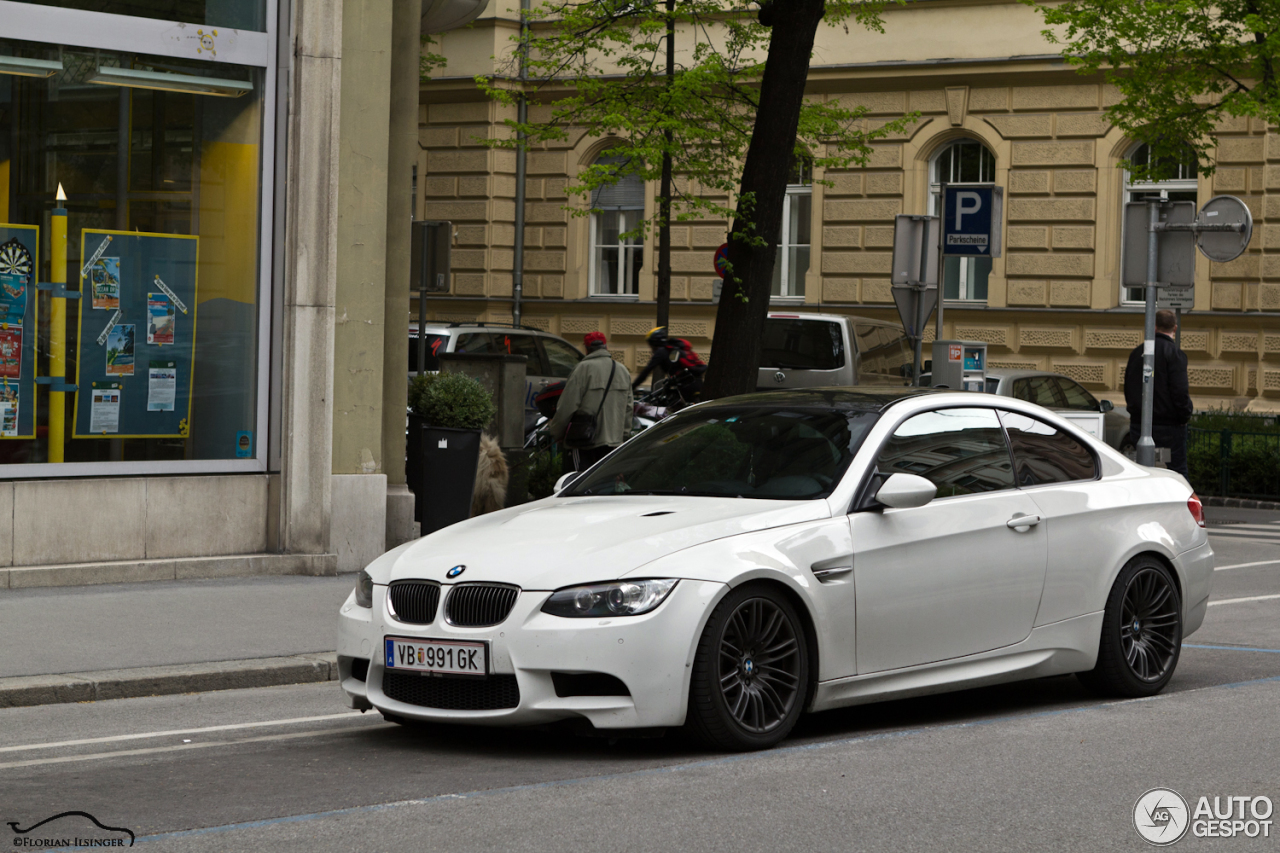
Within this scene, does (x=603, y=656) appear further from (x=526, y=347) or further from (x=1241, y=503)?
(x=526, y=347)

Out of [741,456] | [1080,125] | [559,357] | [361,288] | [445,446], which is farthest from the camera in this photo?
[1080,125]

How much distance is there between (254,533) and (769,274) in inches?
210

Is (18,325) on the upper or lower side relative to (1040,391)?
upper

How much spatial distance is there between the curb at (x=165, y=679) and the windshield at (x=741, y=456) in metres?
1.78

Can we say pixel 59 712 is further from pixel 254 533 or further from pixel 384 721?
pixel 254 533

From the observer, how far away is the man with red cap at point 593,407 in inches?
600

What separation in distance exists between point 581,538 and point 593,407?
28.8 ft

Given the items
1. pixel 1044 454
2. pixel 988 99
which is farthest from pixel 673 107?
pixel 1044 454

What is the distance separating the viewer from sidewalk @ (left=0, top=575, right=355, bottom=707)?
8344 mm

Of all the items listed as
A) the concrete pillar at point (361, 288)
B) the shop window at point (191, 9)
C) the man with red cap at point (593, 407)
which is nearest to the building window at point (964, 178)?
the man with red cap at point (593, 407)

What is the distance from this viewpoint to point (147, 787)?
6.00 metres

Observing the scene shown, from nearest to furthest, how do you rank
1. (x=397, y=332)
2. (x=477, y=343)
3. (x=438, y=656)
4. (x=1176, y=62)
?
(x=438, y=656) → (x=397, y=332) → (x=477, y=343) → (x=1176, y=62)

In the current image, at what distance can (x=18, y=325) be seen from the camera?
11.6 m

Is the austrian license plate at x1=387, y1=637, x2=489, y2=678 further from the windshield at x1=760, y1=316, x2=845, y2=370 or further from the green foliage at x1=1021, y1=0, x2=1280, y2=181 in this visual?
the green foliage at x1=1021, y1=0, x2=1280, y2=181
